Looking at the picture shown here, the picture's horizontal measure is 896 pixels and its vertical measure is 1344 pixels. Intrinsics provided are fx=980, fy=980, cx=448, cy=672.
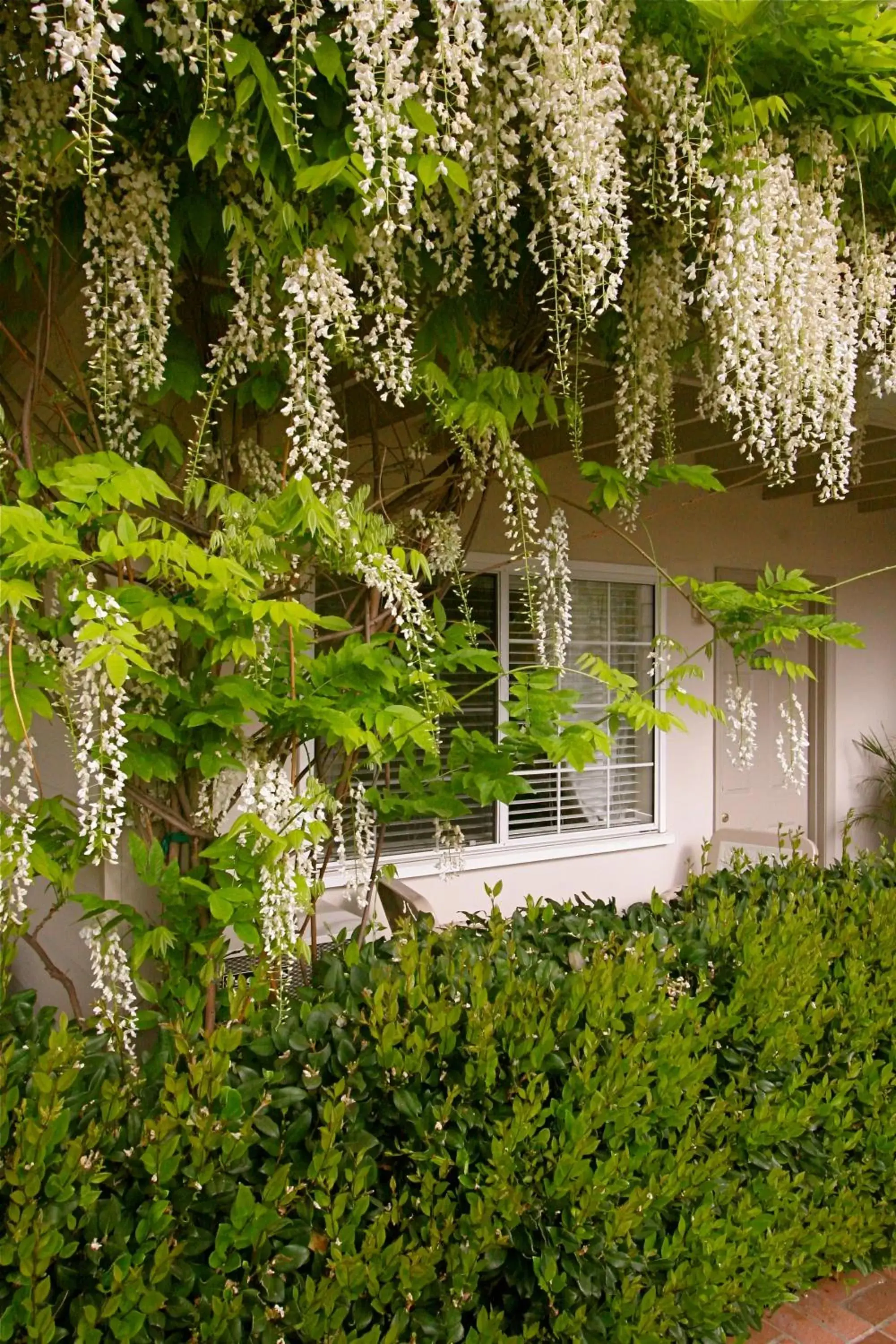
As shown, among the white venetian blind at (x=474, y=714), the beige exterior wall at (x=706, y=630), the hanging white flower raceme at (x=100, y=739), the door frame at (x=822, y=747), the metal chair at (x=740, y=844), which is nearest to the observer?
the hanging white flower raceme at (x=100, y=739)

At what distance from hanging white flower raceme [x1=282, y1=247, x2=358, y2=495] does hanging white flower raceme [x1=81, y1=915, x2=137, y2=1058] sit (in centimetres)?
100

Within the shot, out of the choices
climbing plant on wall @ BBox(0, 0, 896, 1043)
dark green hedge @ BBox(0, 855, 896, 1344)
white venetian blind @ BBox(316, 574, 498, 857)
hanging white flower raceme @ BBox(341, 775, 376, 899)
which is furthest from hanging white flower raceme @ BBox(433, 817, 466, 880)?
white venetian blind @ BBox(316, 574, 498, 857)

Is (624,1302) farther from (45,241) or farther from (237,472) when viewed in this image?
(45,241)

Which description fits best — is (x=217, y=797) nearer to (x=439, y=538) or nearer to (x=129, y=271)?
(x=439, y=538)

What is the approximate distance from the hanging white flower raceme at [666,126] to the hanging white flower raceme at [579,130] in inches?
3.2

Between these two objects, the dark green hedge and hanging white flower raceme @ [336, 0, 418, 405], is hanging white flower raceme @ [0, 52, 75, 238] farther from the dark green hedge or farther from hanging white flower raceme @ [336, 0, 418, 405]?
the dark green hedge

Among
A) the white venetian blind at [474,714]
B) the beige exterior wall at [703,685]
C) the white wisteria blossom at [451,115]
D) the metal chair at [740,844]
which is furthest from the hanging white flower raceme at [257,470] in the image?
the metal chair at [740,844]

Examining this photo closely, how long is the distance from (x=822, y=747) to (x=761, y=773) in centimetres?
62

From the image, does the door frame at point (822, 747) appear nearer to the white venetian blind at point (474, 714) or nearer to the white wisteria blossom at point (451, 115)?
the white venetian blind at point (474, 714)

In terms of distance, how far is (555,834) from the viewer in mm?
4953

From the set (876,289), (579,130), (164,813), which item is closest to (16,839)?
(164,813)

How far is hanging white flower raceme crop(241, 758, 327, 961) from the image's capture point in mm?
1781

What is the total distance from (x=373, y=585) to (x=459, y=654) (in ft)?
0.80

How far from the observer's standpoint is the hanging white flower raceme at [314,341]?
80.0 inches
